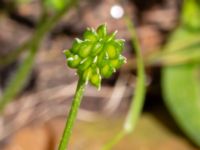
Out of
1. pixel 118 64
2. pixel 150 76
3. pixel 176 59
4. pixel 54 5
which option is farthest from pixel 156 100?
pixel 118 64

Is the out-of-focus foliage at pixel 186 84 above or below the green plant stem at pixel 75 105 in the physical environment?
below

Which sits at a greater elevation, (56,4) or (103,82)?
(56,4)

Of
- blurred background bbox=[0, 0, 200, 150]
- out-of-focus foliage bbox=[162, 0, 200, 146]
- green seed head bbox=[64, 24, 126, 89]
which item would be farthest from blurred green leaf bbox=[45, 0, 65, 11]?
green seed head bbox=[64, 24, 126, 89]

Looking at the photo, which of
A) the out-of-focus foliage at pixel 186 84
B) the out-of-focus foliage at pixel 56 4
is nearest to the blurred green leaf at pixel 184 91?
the out-of-focus foliage at pixel 186 84

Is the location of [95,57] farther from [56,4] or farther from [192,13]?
[192,13]

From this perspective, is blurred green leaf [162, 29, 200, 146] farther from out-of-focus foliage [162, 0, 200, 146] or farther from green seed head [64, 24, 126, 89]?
green seed head [64, 24, 126, 89]

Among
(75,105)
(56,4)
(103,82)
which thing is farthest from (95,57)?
(103,82)

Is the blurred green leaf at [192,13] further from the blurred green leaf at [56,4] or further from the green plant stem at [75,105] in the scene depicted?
the green plant stem at [75,105]

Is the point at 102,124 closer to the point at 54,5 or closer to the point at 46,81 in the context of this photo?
the point at 46,81
